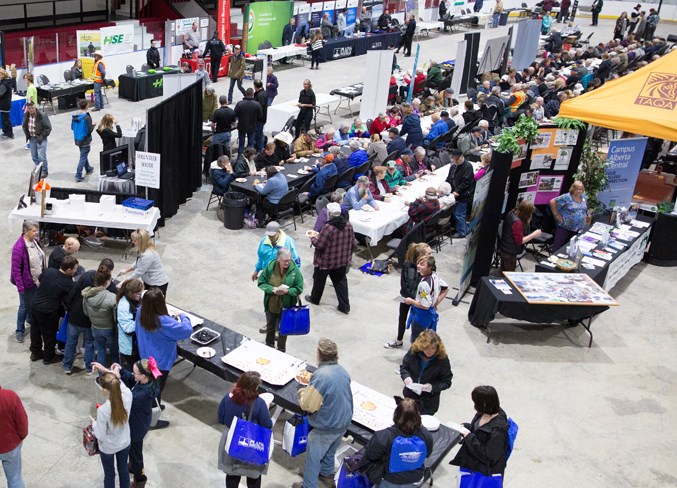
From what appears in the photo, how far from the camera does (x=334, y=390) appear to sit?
546 cm

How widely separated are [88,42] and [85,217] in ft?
32.1

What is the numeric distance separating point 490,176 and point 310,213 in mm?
3585

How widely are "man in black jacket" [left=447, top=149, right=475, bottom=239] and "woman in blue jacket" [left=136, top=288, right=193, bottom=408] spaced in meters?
5.92

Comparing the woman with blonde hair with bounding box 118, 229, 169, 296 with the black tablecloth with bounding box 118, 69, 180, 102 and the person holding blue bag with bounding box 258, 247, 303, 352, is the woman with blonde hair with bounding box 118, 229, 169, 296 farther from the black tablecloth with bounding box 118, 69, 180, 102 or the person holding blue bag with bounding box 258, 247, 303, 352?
the black tablecloth with bounding box 118, 69, 180, 102

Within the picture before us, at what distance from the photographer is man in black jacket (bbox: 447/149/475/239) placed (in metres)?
11.2

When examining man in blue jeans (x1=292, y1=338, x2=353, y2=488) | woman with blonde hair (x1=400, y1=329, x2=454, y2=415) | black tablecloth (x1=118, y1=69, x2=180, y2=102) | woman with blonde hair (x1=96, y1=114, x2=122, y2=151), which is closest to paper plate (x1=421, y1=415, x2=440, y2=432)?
woman with blonde hair (x1=400, y1=329, x2=454, y2=415)

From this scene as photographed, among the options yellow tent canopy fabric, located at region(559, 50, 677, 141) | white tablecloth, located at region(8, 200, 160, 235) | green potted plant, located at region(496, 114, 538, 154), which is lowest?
white tablecloth, located at region(8, 200, 160, 235)

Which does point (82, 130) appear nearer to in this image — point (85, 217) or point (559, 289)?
point (85, 217)

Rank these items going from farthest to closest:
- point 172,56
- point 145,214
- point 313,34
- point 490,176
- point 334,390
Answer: point 313,34 → point 172,56 → point 145,214 → point 490,176 → point 334,390

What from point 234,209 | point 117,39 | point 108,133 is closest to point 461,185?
point 234,209

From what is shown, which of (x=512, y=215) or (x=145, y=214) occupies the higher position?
(x=512, y=215)

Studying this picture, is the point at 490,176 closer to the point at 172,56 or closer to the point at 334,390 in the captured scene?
the point at 334,390

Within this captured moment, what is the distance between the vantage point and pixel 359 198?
1073cm

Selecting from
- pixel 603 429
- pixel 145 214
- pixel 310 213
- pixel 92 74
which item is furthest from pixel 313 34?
pixel 603 429
